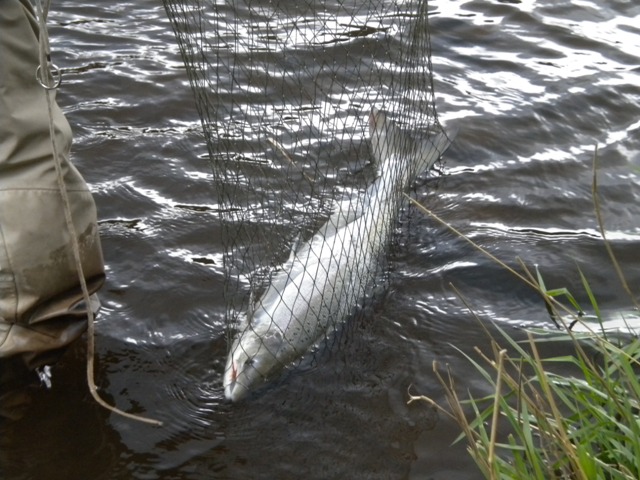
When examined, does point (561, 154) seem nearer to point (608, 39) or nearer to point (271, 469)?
point (608, 39)

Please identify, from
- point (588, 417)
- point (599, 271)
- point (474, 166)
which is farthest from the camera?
point (474, 166)

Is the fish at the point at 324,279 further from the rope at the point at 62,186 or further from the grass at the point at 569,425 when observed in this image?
the grass at the point at 569,425

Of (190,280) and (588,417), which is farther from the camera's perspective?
(190,280)

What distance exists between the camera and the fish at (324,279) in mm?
3850

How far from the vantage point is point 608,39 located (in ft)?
24.6

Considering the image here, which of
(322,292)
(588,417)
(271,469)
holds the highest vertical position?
(588,417)

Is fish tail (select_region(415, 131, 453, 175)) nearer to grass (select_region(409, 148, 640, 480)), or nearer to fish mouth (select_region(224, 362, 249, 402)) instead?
fish mouth (select_region(224, 362, 249, 402))

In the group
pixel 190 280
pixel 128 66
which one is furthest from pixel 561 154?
pixel 128 66

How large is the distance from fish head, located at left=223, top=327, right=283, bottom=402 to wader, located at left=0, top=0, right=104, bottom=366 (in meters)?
0.66

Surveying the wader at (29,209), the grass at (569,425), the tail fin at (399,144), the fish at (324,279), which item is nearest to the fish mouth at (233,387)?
the fish at (324,279)

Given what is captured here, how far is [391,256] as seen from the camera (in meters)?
4.83

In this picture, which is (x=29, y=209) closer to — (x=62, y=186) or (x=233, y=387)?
(x=62, y=186)

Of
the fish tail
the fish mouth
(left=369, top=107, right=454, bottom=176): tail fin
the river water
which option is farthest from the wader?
the fish tail

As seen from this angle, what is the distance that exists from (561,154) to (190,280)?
2538mm
